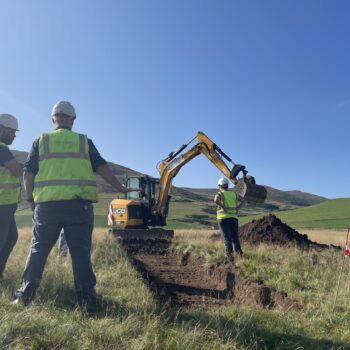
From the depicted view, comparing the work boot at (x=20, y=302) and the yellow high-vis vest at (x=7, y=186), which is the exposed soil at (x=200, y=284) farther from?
the yellow high-vis vest at (x=7, y=186)

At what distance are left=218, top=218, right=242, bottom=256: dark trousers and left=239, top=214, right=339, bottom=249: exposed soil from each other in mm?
5376

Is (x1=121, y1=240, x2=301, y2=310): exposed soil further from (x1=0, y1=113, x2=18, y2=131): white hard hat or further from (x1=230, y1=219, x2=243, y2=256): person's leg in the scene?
A: (x1=0, y1=113, x2=18, y2=131): white hard hat

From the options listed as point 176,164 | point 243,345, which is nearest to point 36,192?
point 243,345

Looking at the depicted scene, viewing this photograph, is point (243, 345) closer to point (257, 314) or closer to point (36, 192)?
point (257, 314)

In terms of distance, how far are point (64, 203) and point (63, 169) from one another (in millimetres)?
355

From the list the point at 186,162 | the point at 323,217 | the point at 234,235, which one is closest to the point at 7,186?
the point at 234,235

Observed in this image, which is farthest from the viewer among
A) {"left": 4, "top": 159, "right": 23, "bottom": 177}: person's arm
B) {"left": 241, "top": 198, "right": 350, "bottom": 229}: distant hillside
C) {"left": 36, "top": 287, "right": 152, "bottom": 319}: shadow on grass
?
{"left": 241, "top": 198, "right": 350, "bottom": 229}: distant hillside

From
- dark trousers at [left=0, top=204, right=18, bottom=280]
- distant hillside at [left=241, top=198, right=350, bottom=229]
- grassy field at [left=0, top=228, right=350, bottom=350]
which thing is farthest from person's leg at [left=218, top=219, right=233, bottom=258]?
distant hillside at [left=241, top=198, right=350, bottom=229]

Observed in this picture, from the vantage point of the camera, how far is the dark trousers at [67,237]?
4652 millimetres

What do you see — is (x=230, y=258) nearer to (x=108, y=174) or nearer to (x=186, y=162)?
(x=108, y=174)

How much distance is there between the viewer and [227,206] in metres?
10.2

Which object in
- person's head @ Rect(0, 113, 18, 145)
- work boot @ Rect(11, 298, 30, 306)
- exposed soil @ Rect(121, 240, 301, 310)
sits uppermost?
person's head @ Rect(0, 113, 18, 145)

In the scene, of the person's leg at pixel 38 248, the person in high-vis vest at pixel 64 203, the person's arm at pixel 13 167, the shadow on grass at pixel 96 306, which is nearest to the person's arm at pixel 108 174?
the person in high-vis vest at pixel 64 203

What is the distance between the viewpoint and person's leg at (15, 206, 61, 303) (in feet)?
15.1
